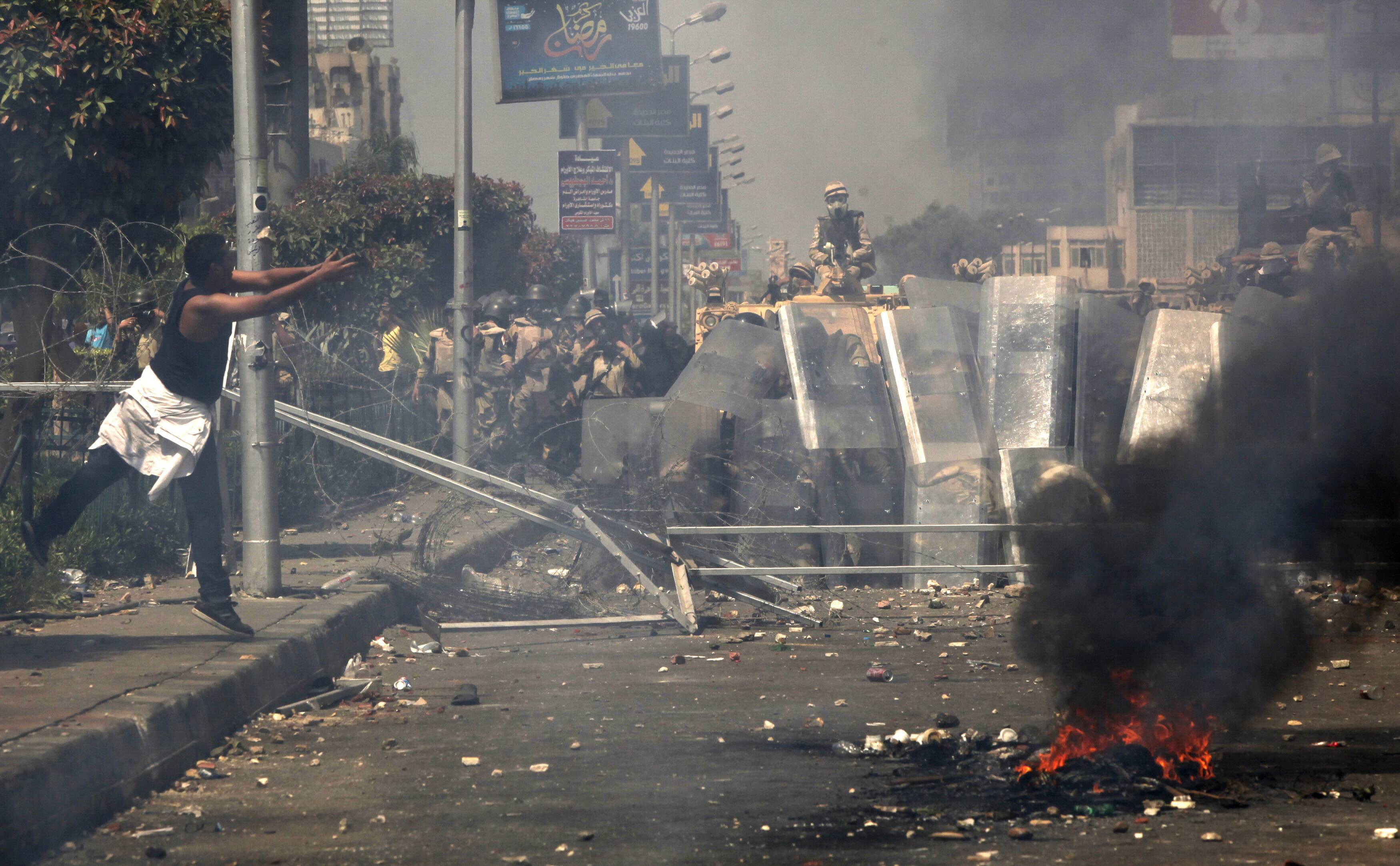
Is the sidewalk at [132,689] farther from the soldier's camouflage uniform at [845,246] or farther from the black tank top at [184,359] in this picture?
the soldier's camouflage uniform at [845,246]

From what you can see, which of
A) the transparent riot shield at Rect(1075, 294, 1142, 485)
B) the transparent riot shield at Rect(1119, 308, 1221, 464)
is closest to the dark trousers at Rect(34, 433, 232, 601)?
the transparent riot shield at Rect(1119, 308, 1221, 464)

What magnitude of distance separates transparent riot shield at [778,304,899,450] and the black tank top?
438cm

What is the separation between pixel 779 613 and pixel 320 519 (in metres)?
4.13

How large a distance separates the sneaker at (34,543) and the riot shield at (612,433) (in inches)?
166

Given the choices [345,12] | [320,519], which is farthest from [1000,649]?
[345,12]

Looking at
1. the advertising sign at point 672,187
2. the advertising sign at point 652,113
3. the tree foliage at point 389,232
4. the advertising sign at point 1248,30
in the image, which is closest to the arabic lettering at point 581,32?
the tree foliage at point 389,232

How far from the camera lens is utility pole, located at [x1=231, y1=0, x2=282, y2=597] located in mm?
6645

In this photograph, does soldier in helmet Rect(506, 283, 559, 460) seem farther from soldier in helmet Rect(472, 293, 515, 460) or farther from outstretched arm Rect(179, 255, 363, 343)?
outstretched arm Rect(179, 255, 363, 343)

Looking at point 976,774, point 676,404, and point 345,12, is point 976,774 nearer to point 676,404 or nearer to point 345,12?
point 676,404

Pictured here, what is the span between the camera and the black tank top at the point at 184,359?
5.62 meters

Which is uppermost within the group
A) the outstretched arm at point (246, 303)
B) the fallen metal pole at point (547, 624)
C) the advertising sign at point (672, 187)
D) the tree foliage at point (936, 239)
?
the tree foliage at point (936, 239)

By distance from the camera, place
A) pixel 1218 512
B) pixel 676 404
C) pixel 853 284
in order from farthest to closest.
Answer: pixel 853 284, pixel 676 404, pixel 1218 512

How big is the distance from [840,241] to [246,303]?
9673mm

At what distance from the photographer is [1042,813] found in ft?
12.0
